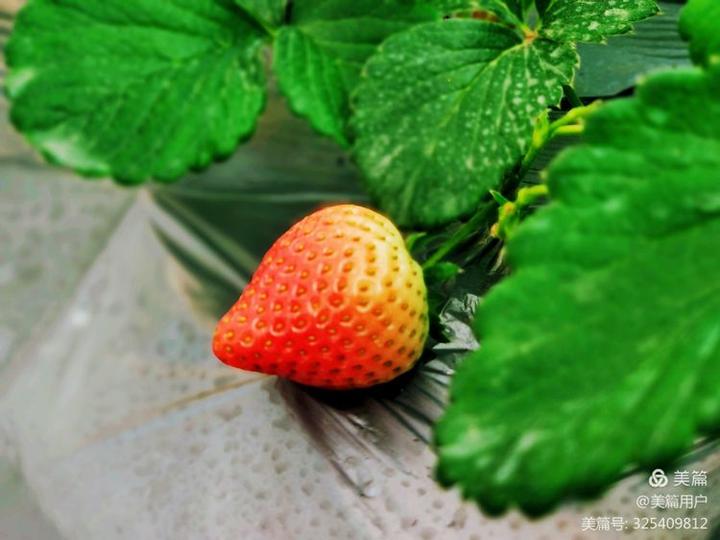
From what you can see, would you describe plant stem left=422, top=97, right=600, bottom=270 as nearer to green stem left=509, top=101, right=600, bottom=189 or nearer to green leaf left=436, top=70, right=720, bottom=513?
green stem left=509, top=101, right=600, bottom=189

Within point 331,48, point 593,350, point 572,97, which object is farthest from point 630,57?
point 593,350

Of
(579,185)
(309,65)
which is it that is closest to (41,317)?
(309,65)

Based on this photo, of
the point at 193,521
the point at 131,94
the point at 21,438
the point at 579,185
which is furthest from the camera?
the point at 21,438

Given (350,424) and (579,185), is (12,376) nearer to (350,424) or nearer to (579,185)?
(350,424)

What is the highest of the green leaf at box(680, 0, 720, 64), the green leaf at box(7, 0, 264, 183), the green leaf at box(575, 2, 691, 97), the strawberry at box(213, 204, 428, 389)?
the green leaf at box(680, 0, 720, 64)

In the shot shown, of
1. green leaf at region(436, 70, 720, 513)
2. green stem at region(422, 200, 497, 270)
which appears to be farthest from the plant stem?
green leaf at region(436, 70, 720, 513)
